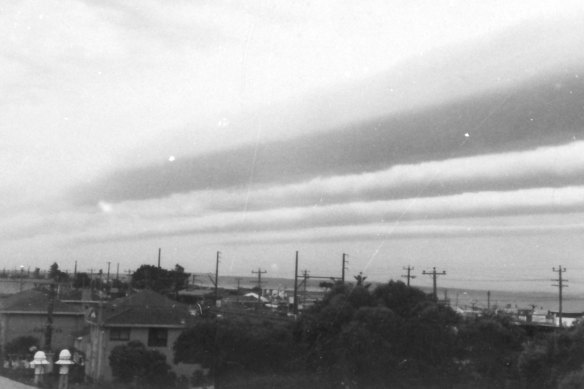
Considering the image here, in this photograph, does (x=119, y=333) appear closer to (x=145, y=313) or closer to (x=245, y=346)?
(x=145, y=313)

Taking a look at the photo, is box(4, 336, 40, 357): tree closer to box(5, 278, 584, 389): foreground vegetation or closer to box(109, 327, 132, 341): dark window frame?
box(109, 327, 132, 341): dark window frame

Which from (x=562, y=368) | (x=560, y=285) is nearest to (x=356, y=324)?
(x=562, y=368)

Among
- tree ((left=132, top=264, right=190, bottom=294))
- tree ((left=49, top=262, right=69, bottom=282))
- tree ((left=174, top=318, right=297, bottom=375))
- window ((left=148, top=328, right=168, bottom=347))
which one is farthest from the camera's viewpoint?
tree ((left=49, top=262, right=69, bottom=282))

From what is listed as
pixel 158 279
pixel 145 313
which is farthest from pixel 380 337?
pixel 158 279

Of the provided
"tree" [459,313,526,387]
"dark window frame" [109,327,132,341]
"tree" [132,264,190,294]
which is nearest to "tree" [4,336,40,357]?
"dark window frame" [109,327,132,341]

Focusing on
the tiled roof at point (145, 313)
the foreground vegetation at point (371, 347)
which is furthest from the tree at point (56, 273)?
the foreground vegetation at point (371, 347)
